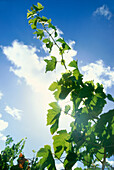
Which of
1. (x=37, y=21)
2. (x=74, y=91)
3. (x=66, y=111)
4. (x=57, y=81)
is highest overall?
(x=37, y=21)

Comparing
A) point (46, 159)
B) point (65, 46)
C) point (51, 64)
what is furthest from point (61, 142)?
point (65, 46)

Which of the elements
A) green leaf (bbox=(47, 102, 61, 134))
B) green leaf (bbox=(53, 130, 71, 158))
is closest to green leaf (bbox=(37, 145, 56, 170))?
green leaf (bbox=(53, 130, 71, 158))

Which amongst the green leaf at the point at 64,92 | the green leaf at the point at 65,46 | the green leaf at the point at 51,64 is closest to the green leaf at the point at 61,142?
the green leaf at the point at 64,92

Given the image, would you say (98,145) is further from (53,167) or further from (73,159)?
(53,167)

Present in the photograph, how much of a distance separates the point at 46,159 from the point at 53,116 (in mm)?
453

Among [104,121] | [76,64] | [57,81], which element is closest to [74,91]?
[57,81]

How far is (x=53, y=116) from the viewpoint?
166 cm

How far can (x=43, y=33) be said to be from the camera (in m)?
2.18

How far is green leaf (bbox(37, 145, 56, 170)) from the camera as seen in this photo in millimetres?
1530

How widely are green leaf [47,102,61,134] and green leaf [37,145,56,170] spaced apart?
0.22 m

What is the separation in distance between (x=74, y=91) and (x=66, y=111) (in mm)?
265

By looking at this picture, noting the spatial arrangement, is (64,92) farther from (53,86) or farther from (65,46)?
(65,46)

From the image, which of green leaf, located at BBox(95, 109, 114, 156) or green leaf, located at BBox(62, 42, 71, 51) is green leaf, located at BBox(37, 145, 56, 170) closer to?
green leaf, located at BBox(95, 109, 114, 156)

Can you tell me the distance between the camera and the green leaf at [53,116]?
1.64 m
